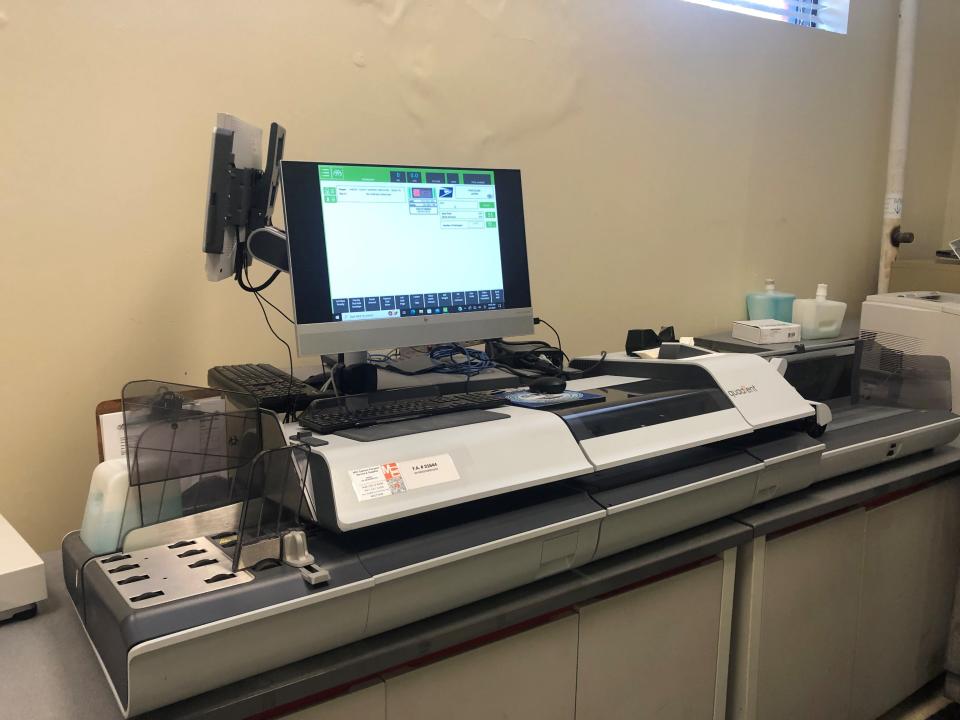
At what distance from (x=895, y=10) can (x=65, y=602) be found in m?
3.21

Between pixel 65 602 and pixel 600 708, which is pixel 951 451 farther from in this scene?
pixel 65 602

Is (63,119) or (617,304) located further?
(617,304)

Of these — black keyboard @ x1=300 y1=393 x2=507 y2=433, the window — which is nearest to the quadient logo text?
black keyboard @ x1=300 y1=393 x2=507 y2=433

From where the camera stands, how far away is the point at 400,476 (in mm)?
1045

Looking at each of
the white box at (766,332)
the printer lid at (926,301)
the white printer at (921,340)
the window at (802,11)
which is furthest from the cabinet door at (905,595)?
the window at (802,11)

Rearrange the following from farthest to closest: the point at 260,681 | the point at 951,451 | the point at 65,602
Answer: the point at 951,451
the point at 65,602
the point at 260,681

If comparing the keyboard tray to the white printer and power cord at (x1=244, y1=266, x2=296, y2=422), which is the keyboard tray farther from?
the white printer

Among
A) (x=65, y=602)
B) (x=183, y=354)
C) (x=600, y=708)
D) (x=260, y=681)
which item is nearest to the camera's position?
(x=260, y=681)

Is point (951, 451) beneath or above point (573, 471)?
beneath

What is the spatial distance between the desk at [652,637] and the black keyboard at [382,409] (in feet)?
0.98

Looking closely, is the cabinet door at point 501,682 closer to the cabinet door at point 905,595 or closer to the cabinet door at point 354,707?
the cabinet door at point 354,707

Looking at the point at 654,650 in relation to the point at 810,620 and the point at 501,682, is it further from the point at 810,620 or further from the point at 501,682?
the point at 810,620

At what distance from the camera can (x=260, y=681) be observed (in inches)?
36.4

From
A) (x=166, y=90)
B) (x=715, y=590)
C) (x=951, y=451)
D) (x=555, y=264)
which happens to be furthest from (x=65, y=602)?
(x=951, y=451)
